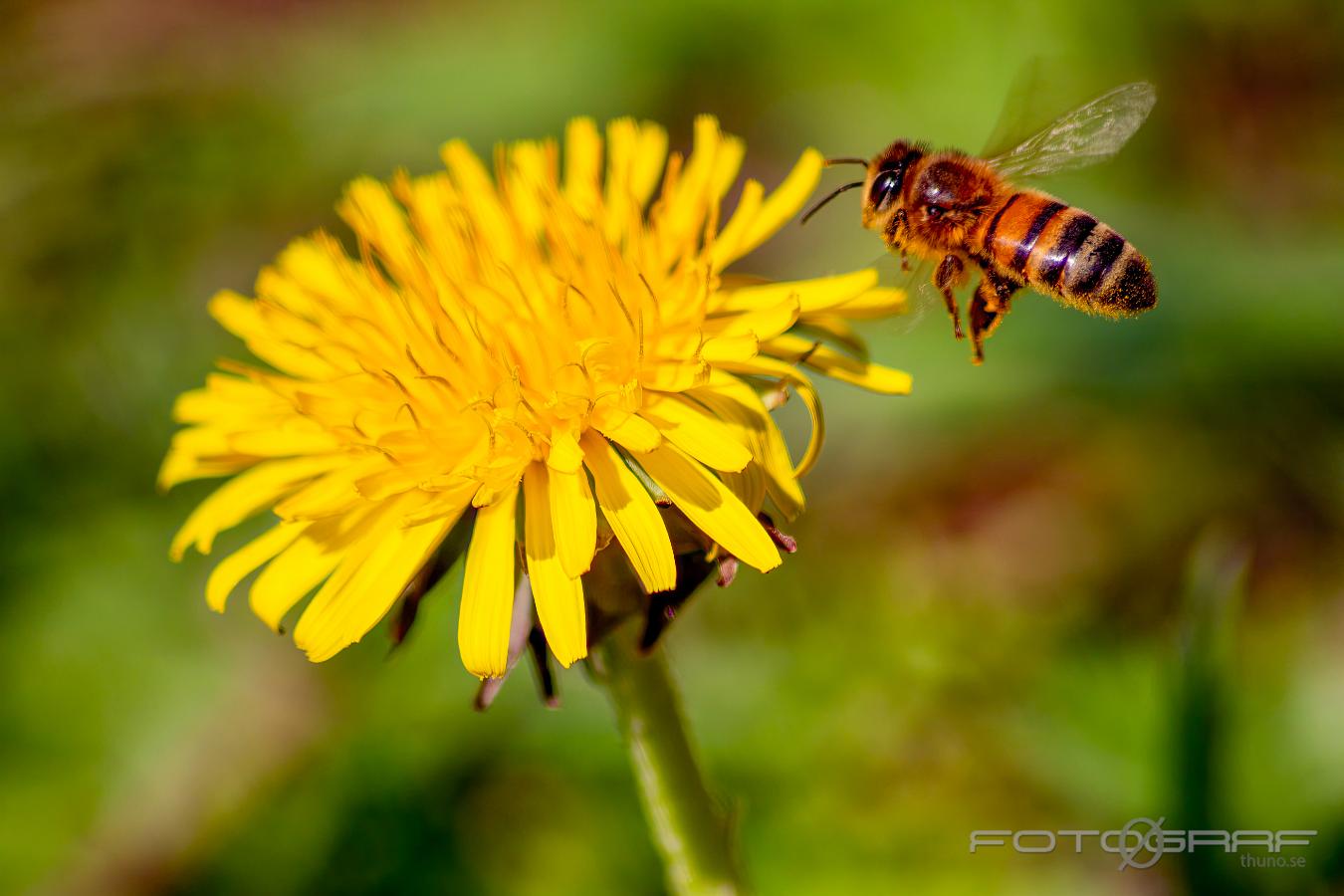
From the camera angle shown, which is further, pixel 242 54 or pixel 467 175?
pixel 242 54

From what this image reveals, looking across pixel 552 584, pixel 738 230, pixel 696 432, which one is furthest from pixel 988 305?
pixel 552 584

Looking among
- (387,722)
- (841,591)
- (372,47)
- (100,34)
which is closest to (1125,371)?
(841,591)

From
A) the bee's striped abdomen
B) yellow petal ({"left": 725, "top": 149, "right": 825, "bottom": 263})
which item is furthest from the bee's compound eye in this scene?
the bee's striped abdomen

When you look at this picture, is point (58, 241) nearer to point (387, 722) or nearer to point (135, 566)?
point (135, 566)

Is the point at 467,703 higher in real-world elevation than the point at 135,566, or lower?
lower

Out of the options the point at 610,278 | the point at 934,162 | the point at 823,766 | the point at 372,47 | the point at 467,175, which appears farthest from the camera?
the point at 372,47

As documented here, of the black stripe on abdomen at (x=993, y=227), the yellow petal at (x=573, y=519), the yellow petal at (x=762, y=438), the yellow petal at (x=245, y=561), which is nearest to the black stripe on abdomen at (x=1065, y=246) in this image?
the black stripe on abdomen at (x=993, y=227)

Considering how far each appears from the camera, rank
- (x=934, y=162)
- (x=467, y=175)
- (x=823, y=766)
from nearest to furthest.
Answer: (x=934, y=162) → (x=467, y=175) → (x=823, y=766)
